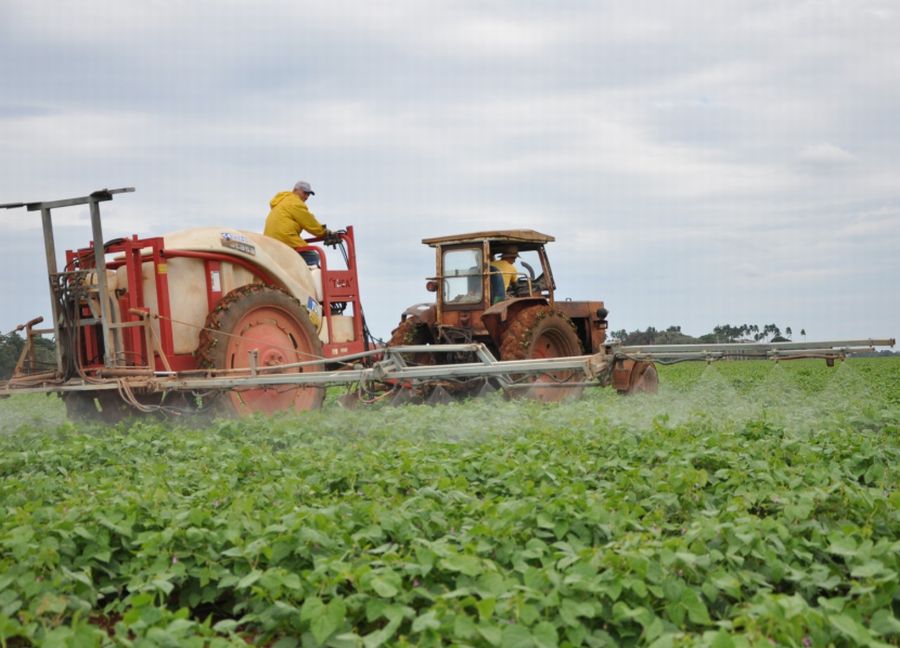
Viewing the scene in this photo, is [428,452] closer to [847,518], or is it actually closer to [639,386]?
[847,518]

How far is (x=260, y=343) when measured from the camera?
11.2 m

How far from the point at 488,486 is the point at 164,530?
6.49 feet

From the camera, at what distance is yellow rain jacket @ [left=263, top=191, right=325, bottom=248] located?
41.7 ft

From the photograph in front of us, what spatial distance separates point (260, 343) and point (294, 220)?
2.27 metres

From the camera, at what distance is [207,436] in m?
8.69

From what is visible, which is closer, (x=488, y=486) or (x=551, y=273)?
(x=488, y=486)

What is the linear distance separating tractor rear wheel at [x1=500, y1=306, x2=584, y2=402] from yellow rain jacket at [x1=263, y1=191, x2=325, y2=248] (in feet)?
9.80

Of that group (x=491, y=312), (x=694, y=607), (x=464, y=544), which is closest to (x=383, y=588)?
(x=464, y=544)

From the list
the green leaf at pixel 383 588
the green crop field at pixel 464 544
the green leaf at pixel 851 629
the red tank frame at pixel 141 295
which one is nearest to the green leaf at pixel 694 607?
the green crop field at pixel 464 544

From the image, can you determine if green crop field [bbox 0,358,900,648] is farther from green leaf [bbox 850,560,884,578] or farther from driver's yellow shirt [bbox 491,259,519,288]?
driver's yellow shirt [bbox 491,259,519,288]

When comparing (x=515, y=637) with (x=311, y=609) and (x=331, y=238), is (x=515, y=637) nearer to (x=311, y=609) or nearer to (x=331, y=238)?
(x=311, y=609)

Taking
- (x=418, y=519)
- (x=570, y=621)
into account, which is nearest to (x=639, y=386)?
(x=418, y=519)

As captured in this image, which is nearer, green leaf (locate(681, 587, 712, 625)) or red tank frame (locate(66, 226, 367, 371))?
green leaf (locate(681, 587, 712, 625))

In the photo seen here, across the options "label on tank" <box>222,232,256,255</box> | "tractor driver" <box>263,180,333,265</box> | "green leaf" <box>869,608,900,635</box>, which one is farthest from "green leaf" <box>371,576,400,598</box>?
"tractor driver" <box>263,180,333,265</box>
